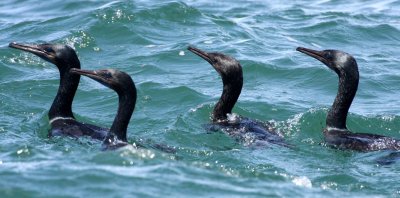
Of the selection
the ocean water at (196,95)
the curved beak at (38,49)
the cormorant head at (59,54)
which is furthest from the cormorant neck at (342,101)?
the curved beak at (38,49)

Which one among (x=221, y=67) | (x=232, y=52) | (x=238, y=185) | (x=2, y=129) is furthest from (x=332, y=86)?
(x=238, y=185)

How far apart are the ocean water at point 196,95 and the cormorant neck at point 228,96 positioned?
371 mm

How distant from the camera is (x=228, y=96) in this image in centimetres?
1562

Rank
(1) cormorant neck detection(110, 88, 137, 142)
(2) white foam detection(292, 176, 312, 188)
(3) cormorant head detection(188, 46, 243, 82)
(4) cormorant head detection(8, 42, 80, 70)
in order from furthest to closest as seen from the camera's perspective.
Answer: (3) cormorant head detection(188, 46, 243, 82)
(4) cormorant head detection(8, 42, 80, 70)
(1) cormorant neck detection(110, 88, 137, 142)
(2) white foam detection(292, 176, 312, 188)

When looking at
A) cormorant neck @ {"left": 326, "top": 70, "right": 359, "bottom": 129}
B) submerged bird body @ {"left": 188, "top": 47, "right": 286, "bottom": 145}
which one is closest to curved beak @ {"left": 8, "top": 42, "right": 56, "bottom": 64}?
→ submerged bird body @ {"left": 188, "top": 47, "right": 286, "bottom": 145}

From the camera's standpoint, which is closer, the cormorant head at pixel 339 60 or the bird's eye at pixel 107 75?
the bird's eye at pixel 107 75

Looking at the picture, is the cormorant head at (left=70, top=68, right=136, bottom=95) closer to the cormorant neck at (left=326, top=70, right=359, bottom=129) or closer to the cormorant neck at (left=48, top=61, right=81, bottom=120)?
the cormorant neck at (left=48, top=61, right=81, bottom=120)

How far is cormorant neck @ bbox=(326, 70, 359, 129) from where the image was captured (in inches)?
597

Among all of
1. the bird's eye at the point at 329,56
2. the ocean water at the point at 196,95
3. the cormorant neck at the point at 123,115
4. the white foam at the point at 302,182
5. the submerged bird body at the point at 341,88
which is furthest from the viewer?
the bird's eye at the point at 329,56

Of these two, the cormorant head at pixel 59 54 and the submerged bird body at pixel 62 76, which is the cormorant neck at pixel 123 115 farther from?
the cormorant head at pixel 59 54

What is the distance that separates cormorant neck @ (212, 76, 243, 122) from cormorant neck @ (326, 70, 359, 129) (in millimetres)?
1415

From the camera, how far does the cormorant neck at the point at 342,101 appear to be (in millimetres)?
15156

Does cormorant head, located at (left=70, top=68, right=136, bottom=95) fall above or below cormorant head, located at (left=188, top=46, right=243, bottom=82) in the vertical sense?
above

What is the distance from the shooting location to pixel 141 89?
695 inches
